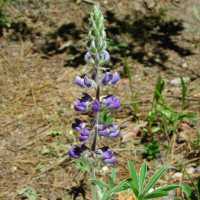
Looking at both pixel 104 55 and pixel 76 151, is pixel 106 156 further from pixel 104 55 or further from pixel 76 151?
pixel 104 55

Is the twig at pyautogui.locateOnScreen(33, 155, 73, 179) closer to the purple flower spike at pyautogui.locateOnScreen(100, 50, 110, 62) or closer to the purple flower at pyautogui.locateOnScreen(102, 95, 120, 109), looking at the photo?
the purple flower at pyautogui.locateOnScreen(102, 95, 120, 109)

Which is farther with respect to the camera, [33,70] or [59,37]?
[59,37]

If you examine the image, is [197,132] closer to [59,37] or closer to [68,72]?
[68,72]

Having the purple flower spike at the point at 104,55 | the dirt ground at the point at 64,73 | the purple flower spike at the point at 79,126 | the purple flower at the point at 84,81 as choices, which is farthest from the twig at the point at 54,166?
the purple flower spike at the point at 104,55

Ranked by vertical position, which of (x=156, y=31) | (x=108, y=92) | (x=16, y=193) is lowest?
(x=16, y=193)

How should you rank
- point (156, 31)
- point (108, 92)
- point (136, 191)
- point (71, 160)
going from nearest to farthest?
point (136, 191)
point (71, 160)
point (108, 92)
point (156, 31)

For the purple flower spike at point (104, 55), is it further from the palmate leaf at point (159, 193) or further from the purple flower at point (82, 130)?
the palmate leaf at point (159, 193)

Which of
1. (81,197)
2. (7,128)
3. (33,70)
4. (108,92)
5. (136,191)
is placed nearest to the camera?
(136,191)

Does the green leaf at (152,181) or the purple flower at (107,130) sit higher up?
the purple flower at (107,130)

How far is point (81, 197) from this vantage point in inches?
135

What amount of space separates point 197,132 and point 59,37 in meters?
1.95

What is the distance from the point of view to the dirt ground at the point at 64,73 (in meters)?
3.70

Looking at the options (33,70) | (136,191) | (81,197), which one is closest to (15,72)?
(33,70)

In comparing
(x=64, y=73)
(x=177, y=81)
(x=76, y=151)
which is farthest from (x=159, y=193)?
(x=64, y=73)
